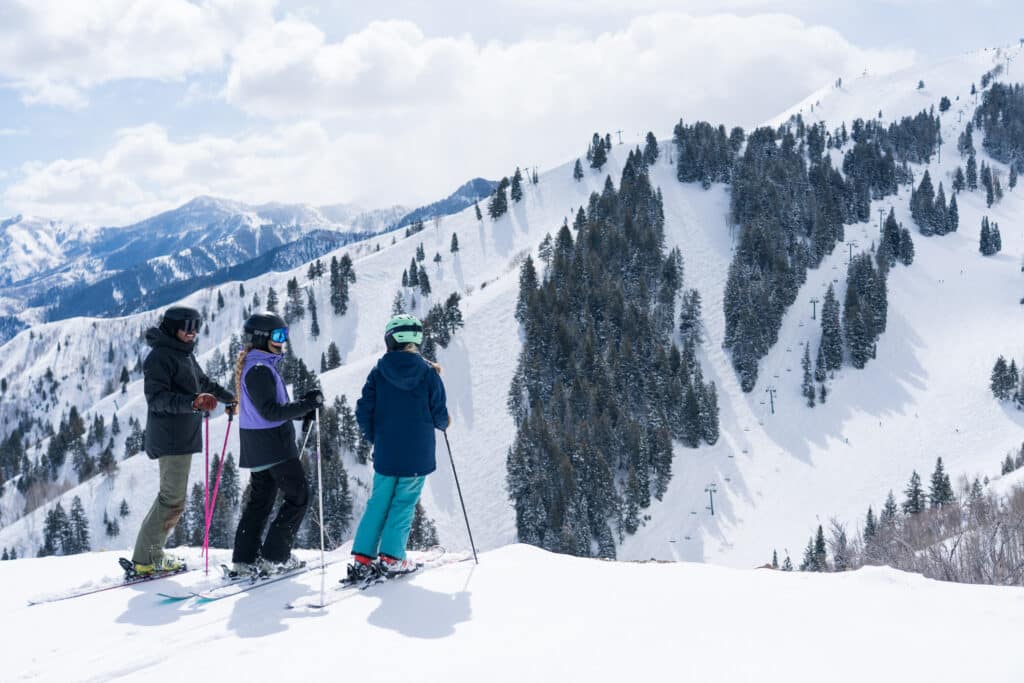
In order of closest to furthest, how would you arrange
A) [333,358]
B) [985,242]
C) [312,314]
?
[333,358], [985,242], [312,314]

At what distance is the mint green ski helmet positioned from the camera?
23.7 feet

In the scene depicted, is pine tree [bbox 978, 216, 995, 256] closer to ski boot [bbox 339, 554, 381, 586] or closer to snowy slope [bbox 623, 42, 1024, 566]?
snowy slope [bbox 623, 42, 1024, 566]

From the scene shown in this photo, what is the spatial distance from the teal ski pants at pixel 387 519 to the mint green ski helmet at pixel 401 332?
5.09 feet

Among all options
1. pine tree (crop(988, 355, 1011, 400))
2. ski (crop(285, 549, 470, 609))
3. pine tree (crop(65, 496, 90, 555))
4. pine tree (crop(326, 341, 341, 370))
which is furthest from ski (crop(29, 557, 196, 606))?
pine tree (crop(326, 341, 341, 370))

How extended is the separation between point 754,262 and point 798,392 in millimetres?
28175

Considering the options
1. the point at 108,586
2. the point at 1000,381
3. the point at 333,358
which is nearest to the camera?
the point at 108,586

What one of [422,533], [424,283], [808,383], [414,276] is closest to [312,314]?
[414,276]

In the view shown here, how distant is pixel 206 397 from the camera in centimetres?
764

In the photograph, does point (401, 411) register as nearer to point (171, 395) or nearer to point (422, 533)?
point (171, 395)

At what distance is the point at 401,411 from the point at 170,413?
317cm

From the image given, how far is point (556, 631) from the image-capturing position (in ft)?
17.2

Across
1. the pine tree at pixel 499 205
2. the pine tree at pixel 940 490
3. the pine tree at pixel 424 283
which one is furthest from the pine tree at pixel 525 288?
the pine tree at pixel 940 490

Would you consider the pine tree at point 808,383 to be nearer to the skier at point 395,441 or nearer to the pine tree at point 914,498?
the pine tree at point 914,498

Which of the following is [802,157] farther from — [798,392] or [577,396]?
[577,396]
